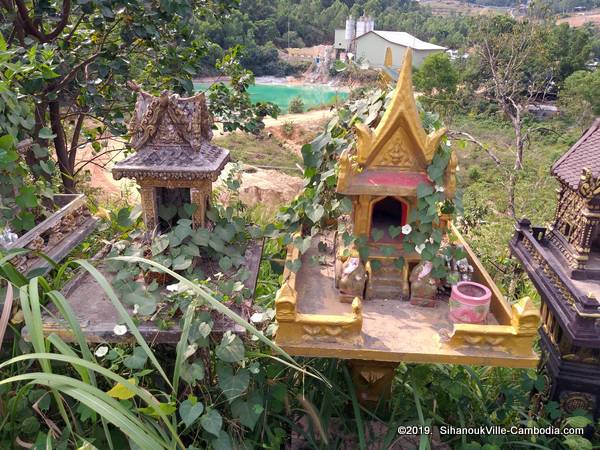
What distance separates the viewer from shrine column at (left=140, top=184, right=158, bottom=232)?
3090 mm

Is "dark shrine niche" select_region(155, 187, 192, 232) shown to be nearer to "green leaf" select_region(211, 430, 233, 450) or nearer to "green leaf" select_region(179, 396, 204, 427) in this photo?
"green leaf" select_region(179, 396, 204, 427)

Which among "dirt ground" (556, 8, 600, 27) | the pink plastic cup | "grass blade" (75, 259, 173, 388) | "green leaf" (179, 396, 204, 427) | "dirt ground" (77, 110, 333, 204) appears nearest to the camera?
"grass blade" (75, 259, 173, 388)

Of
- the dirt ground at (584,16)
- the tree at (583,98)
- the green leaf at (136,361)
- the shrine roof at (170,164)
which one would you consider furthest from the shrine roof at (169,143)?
the dirt ground at (584,16)

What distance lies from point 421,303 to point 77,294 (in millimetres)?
2335

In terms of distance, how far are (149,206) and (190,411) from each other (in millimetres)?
1383

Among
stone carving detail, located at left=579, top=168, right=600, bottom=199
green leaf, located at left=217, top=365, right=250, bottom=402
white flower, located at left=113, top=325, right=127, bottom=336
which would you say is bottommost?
green leaf, located at left=217, top=365, right=250, bottom=402

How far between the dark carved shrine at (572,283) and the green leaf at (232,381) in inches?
89.0

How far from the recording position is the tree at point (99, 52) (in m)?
4.36

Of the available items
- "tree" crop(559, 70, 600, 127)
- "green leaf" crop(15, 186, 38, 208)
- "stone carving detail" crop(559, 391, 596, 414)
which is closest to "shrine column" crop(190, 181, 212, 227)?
"green leaf" crop(15, 186, 38, 208)

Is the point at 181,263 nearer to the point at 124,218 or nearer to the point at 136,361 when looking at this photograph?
the point at 136,361

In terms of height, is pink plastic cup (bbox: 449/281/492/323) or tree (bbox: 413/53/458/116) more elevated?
pink plastic cup (bbox: 449/281/492/323)

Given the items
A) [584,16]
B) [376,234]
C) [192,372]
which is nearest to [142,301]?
[192,372]

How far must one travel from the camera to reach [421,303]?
3.25 m

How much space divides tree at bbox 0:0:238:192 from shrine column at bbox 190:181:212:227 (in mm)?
1876
